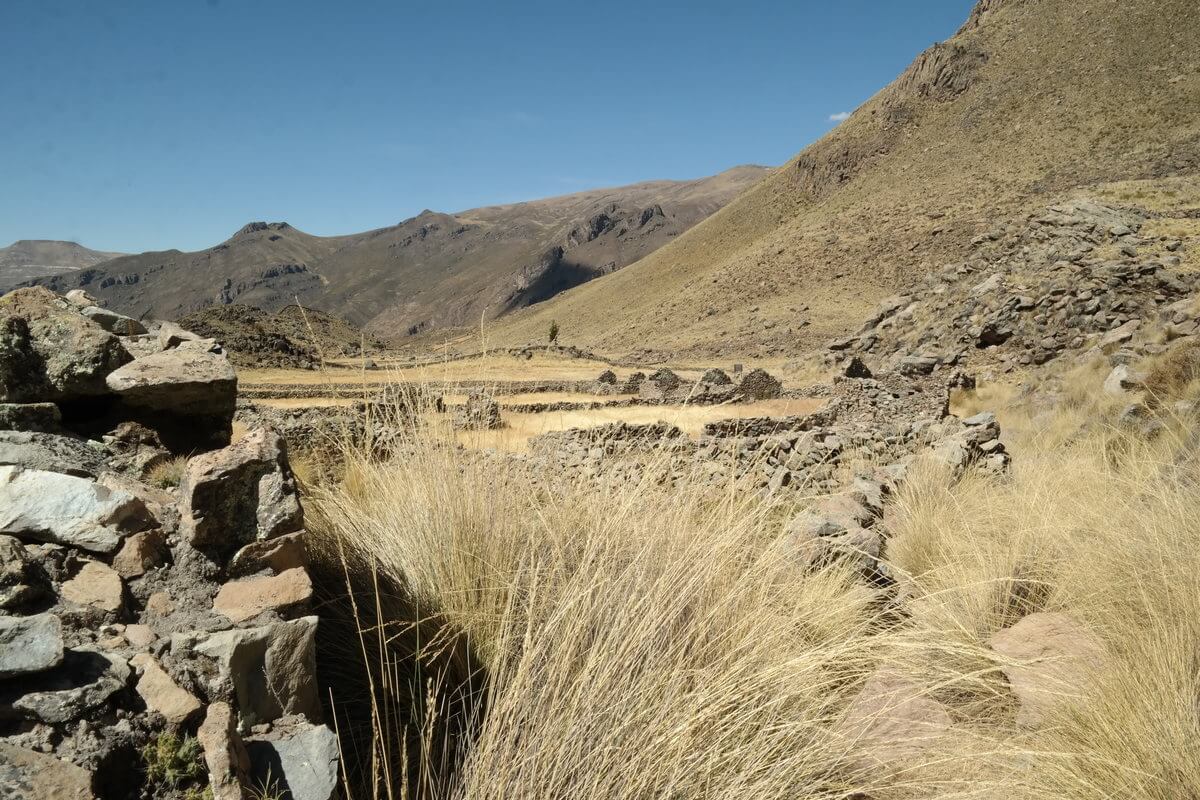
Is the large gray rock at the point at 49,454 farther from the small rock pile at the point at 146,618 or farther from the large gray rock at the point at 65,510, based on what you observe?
the large gray rock at the point at 65,510

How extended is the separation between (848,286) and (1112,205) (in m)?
26.6

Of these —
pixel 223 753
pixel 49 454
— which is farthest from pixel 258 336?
pixel 223 753

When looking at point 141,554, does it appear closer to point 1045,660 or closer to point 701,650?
point 701,650

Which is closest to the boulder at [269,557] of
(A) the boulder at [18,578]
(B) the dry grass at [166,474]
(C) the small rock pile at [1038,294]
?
(A) the boulder at [18,578]

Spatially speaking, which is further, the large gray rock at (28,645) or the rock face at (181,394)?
the rock face at (181,394)

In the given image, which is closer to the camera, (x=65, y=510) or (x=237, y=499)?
(x=65, y=510)

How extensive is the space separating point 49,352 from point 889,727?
11.9 ft

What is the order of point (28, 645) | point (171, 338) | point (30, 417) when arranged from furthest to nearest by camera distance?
point (171, 338), point (30, 417), point (28, 645)

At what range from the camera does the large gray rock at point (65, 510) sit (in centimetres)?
182

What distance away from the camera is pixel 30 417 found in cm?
Answer: 261

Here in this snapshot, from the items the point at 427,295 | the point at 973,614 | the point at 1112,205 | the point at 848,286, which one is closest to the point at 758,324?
the point at 848,286

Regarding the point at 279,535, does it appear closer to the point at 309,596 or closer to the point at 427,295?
the point at 309,596

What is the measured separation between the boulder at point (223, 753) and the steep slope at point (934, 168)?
117ft

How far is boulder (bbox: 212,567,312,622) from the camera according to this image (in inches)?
74.6
